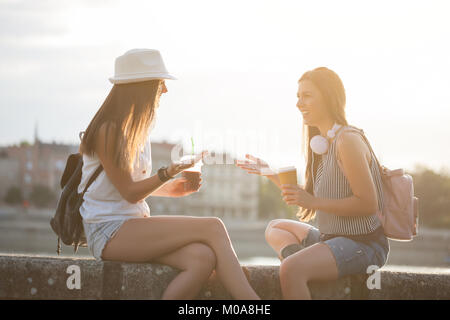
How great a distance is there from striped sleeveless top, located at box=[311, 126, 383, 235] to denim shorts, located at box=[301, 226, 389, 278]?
6 cm

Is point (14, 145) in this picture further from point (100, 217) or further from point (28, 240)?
point (100, 217)

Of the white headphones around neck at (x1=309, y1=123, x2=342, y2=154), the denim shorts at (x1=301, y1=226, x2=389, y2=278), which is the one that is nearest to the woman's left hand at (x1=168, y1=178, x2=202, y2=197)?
the white headphones around neck at (x1=309, y1=123, x2=342, y2=154)

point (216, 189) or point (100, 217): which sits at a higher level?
point (100, 217)

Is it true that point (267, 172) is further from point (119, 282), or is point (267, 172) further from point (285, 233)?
point (119, 282)

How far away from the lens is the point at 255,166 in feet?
11.5

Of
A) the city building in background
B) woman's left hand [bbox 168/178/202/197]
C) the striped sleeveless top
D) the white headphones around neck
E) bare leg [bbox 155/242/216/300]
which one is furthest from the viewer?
the city building in background

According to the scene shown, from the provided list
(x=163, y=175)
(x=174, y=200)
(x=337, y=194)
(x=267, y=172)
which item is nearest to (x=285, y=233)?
(x=267, y=172)

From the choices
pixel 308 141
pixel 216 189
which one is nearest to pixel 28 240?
pixel 216 189

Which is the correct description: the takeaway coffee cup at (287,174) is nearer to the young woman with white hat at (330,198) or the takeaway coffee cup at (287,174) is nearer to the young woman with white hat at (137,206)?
the young woman with white hat at (330,198)

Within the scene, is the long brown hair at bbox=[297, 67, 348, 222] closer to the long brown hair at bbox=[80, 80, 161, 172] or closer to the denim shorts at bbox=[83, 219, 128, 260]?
the long brown hair at bbox=[80, 80, 161, 172]

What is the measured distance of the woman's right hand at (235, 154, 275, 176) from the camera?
138 inches

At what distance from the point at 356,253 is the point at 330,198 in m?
0.30
